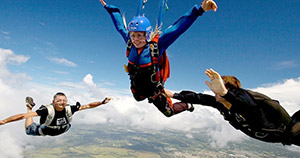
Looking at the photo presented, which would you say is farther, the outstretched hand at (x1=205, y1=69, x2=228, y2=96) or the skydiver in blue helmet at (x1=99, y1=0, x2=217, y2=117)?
the skydiver in blue helmet at (x1=99, y1=0, x2=217, y2=117)

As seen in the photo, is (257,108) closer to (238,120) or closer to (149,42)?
(238,120)

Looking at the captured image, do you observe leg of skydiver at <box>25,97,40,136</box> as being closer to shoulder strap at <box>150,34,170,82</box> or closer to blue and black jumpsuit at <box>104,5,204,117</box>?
blue and black jumpsuit at <box>104,5,204,117</box>

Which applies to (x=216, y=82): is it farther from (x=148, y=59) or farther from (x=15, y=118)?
(x=15, y=118)

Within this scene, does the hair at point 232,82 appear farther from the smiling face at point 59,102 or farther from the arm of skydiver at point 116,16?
the smiling face at point 59,102

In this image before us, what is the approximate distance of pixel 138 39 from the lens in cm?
379

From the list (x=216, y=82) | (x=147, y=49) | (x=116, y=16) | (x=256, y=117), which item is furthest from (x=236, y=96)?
(x=116, y=16)

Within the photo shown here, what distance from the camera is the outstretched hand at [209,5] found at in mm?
2963

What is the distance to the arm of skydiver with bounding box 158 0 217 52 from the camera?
3073 millimetres

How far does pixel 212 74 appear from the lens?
2537 millimetres

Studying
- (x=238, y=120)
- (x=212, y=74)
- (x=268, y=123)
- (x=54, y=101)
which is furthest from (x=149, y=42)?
(x=54, y=101)

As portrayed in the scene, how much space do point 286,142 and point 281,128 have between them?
12.9 inches

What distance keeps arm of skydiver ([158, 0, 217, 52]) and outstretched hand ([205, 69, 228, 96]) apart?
116cm

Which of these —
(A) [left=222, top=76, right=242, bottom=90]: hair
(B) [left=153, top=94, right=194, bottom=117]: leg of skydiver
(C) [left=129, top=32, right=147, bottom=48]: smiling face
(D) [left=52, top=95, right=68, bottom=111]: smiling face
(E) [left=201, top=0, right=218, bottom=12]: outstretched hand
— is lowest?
(B) [left=153, top=94, right=194, bottom=117]: leg of skydiver

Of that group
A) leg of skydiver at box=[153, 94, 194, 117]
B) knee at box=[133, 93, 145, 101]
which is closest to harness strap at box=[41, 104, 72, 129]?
knee at box=[133, 93, 145, 101]
